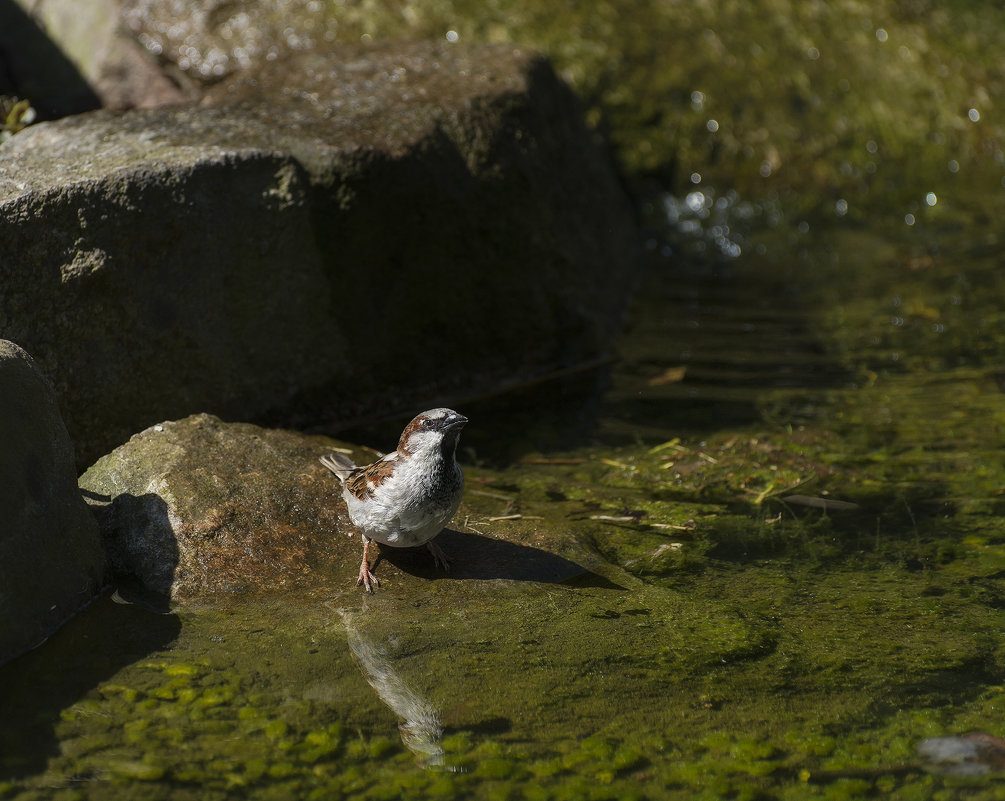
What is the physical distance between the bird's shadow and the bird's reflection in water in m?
0.56

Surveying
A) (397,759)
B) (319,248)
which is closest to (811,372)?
(319,248)

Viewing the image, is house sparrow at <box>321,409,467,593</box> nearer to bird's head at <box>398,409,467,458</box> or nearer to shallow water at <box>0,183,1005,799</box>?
bird's head at <box>398,409,467,458</box>

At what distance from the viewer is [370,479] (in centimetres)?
420

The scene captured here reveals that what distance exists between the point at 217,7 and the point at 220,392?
4.57 metres

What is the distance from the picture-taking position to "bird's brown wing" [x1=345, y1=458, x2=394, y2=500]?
13.6ft

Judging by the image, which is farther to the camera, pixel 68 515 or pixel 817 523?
pixel 817 523

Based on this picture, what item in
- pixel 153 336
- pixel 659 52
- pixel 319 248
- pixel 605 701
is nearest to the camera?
pixel 605 701

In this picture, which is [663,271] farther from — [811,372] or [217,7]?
[217,7]

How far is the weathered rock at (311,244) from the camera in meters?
4.99

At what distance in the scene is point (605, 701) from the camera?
349 centimetres

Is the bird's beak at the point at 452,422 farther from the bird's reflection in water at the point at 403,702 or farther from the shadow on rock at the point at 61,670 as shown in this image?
the shadow on rock at the point at 61,670

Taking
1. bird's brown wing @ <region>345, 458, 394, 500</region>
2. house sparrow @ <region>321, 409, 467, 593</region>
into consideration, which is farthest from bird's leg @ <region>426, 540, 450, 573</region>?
bird's brown wing @ <region>345, 458, 394, 500</region>

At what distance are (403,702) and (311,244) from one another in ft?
10.1

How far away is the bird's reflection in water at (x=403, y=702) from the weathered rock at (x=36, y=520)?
1.07 metres
